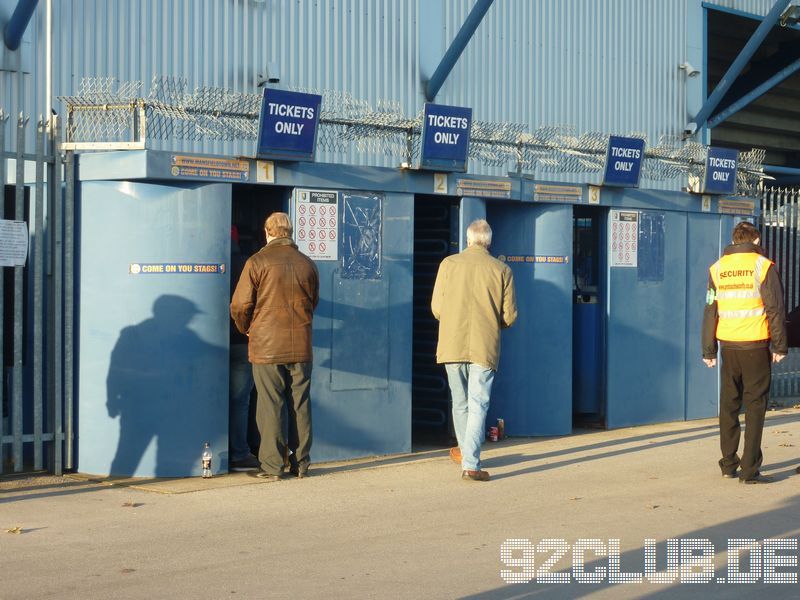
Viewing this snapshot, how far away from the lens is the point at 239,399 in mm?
9688

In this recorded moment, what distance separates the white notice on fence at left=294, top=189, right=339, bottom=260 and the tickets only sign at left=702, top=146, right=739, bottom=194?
4.89m

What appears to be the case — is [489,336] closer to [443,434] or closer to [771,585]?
[443,434]

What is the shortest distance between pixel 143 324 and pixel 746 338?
4318mm

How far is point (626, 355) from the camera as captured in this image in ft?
40.8

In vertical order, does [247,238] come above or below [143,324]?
above

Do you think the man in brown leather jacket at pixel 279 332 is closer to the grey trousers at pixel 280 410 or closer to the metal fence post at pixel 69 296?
the grey trousers at pixel 280 410

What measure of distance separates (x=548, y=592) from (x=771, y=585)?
1114 millimetres

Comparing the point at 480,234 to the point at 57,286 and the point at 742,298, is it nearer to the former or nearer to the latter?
the point at 742,298

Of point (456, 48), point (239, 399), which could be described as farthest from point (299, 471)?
point (456, 48)

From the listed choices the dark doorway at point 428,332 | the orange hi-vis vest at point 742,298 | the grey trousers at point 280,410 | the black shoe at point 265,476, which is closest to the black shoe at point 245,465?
the black shoe at point 265,476

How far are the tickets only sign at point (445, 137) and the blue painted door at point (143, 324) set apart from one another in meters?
2.00

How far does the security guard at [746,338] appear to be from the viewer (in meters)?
9.16
